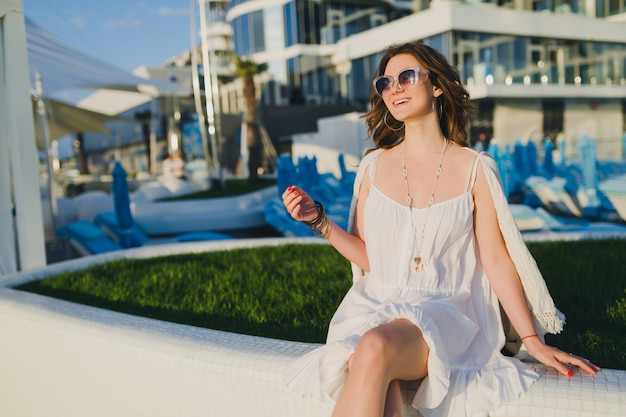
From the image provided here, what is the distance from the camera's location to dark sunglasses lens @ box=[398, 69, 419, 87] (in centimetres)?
224

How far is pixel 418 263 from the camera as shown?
7.22ft

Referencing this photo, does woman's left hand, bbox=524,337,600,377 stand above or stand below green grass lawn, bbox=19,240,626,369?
above

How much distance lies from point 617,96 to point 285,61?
16.7 m

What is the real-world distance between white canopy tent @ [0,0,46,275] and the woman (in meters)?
3.95

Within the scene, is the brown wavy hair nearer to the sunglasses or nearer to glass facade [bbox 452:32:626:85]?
the sunglasses

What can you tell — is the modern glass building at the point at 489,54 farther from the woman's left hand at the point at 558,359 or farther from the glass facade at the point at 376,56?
the woman's left hand at the point at 558,359

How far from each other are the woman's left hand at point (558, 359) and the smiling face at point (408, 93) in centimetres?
93

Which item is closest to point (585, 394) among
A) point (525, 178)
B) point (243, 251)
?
point (243, 251)

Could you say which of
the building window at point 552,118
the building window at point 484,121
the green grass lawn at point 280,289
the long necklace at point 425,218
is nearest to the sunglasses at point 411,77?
the long necklace at point 425,218

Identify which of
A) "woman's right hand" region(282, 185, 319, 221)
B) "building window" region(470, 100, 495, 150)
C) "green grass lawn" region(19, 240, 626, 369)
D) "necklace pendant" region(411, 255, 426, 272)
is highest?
"building window" region(470, 100, 495, 150)

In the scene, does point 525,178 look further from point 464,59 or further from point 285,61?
point 285,61

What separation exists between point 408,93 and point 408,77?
62mm

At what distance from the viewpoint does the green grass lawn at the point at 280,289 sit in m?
3.04

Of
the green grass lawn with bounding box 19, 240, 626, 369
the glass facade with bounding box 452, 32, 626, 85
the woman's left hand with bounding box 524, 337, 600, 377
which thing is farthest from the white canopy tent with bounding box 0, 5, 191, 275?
the glass facade with bounding box 452, 32, 626, 85
